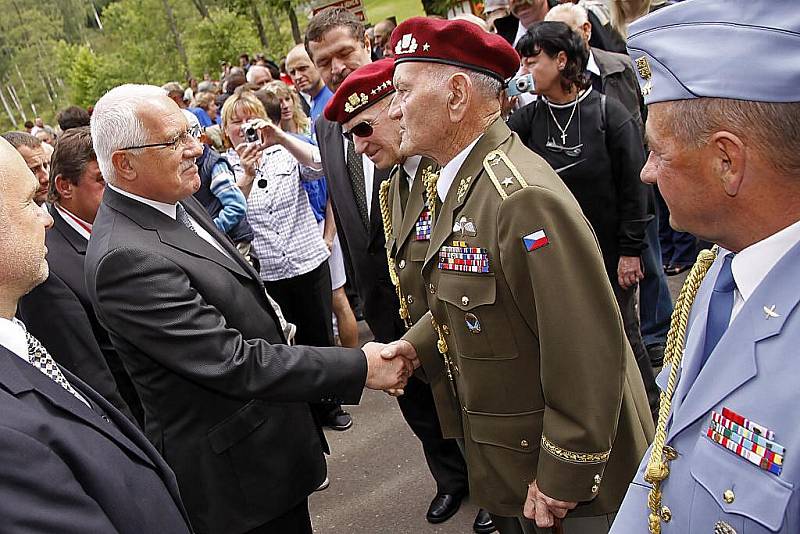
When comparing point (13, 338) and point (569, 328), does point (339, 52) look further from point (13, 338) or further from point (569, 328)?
point (13, 338)

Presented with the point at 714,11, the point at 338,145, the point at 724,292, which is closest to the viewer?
the point at 714,11

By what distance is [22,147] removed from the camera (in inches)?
157

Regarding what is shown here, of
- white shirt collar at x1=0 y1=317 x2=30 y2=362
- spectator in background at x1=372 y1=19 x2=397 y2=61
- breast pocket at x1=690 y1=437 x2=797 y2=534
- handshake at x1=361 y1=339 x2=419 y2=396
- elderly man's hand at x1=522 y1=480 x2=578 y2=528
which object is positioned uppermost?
white shirt collar at x1=0 y1=317 x2=30 y2=362

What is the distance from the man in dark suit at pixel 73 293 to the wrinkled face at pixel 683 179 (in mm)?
2240

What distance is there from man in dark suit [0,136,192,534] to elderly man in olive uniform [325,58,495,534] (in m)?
1.08

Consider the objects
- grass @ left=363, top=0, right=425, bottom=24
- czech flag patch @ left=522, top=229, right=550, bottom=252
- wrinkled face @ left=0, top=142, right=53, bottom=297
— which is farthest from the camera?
grass @ left=363, top=0, right=425, bottom=24

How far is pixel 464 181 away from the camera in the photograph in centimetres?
203

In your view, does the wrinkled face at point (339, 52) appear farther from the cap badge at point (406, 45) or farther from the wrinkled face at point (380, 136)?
the cap badge at point (406, 45)

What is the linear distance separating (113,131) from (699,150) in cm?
191

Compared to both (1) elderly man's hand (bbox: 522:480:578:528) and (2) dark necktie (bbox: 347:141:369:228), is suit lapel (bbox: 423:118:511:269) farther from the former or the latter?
(2) dark necktie (bbox: 347:141:369:228)

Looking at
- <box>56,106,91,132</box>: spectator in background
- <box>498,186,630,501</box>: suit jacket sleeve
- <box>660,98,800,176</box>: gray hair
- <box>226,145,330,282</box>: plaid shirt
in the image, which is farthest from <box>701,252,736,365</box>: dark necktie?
<box>56,106,91,132</box>: spectator in background

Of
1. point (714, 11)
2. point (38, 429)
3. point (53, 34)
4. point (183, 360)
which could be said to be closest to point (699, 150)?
point (714, 11)

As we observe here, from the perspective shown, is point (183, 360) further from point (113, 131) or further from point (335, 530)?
point (335, 530)

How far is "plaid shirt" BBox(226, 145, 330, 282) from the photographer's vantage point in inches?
172
